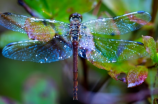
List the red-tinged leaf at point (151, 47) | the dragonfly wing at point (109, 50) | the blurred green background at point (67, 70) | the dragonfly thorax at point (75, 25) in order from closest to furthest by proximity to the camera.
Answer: the red-tinged leaf at point (151, 47), the dragonfly wing at point (109, 50), the dragonfly thorax at point (75, 25), the blurred green background at point (67, 70)

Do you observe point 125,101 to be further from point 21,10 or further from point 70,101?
point 21,10

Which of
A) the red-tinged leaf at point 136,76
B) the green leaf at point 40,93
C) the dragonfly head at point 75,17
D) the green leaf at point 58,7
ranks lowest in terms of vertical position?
the green leaf at point 40,93

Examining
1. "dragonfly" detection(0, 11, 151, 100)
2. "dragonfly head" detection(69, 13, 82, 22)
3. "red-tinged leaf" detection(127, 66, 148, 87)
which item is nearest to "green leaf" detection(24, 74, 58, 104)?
"dragonfly" detection(0, 11, 151, 100)

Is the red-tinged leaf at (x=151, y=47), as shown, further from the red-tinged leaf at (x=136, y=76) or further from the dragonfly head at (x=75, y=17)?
the dragonfly head at (x=75, y=17)

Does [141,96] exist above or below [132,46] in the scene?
below

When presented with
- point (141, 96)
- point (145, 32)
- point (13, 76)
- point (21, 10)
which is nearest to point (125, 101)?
point (141, 96)

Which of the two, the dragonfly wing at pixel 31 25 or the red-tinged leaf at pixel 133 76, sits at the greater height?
the dragonfly wing at pixel 31 25

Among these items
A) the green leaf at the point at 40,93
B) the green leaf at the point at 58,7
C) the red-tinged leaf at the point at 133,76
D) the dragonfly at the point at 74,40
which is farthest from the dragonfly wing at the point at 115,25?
the green leaf at the point at 40,93
